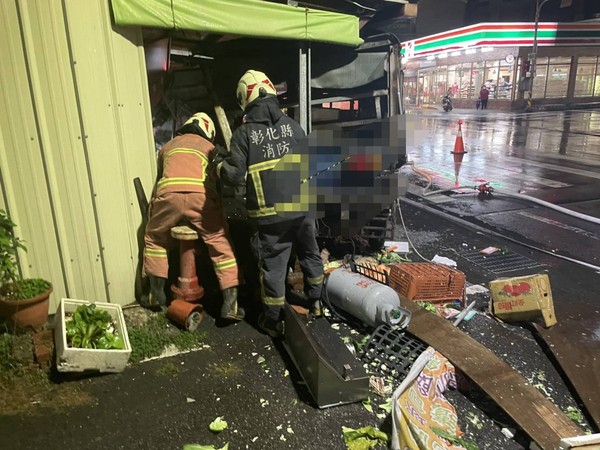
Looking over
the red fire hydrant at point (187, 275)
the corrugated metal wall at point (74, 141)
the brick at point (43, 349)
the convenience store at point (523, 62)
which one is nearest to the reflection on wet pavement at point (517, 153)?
the red fire hydrant at point (187, 275)

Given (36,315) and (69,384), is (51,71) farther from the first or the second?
(69,384)

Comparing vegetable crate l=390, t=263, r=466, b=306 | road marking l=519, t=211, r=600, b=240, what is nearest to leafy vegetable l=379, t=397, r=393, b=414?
vegetable crate l=390, t=263, r=466, b=306

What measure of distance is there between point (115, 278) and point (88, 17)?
2.16m

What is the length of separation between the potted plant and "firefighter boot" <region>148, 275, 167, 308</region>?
0.81m

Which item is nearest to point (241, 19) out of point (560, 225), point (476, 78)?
point (560, 225)

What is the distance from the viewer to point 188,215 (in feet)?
12.6

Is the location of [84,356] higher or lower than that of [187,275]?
lower

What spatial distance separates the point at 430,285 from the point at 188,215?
235 cm

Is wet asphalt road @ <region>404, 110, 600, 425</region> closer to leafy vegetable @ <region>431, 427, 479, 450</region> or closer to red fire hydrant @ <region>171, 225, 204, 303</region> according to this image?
leafy vegetable @ <region>431, 427, 479, 450</region>

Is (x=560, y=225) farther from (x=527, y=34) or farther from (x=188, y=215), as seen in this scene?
(x=527, y=34)

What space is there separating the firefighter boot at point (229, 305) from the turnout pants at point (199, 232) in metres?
0.06

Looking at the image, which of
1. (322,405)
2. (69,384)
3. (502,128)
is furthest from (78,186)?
(502,128)

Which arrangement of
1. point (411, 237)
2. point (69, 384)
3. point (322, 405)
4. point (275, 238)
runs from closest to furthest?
1. point (322, 405)
2. point (69, 384)
3. point (275, 238)
4. point (411, 237)

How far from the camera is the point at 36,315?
11.3 feet
